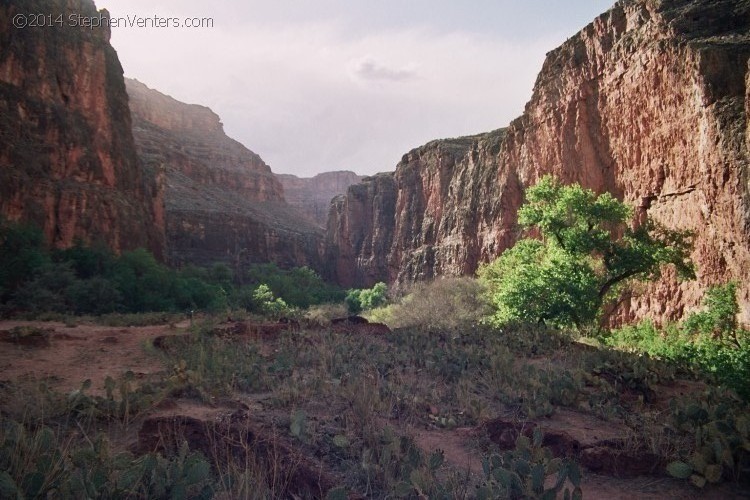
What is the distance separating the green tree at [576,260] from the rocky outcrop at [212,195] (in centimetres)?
4331

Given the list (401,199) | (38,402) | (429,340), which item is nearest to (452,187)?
(401,199)

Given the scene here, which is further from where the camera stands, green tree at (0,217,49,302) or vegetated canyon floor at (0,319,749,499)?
green tree at (0,217,49,302)

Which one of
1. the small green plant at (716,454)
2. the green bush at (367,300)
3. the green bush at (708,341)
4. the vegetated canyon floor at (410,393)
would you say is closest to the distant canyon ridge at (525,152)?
the green bush at (708,341)

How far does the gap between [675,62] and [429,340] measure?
58.2 ft

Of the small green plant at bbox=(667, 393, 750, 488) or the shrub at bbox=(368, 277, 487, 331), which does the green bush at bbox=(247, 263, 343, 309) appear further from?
the small green plant at bbox=(667, 393, 750, 488)

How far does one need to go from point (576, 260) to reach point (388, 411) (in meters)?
11.5

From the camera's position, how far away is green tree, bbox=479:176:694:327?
1406 centimetres

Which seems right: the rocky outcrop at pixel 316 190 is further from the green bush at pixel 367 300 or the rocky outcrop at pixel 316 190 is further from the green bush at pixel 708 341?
the green bush at pixel 708 341

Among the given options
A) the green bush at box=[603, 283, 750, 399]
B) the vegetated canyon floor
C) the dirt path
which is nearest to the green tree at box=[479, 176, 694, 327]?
the green bush at box=[603, 283, 750, 399]

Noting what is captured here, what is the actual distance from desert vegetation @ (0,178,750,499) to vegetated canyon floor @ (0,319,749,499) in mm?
31

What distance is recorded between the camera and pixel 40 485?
108 inches

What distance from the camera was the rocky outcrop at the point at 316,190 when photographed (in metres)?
156

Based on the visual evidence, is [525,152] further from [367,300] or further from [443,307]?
[367,300]

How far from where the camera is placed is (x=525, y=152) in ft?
119
